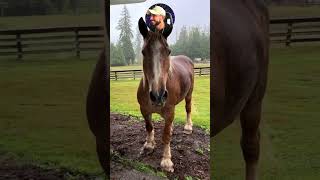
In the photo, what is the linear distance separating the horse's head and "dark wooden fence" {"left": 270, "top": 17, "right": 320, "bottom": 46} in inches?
35.9

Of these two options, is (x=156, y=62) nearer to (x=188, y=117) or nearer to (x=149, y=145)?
(x=188, y=117)

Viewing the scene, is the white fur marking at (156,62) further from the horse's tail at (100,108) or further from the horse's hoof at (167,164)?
the horse's hoof at (167,164)

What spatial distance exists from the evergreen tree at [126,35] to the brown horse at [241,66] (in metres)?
0.59

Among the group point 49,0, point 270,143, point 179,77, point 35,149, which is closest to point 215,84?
point 179,77

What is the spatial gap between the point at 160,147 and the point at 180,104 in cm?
36

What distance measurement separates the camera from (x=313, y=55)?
136 inches

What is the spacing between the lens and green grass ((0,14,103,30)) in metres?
3.38

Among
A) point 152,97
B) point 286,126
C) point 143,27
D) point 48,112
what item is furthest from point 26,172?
point 286,126

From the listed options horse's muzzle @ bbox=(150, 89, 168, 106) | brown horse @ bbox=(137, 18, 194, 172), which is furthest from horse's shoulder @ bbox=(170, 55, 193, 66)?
horse's muzzle @ bbox=(150, 89, 168, 106)

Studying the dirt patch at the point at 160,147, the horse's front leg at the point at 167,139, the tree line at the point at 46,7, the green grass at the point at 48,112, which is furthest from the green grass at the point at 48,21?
the horse's front leg at the point at 167,139

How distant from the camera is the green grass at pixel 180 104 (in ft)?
9.81

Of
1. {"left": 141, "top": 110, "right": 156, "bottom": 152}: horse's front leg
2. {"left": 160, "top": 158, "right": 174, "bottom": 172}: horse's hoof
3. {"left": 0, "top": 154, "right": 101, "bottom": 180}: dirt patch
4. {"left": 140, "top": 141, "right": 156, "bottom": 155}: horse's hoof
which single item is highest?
{"left": 141, "top": 110, "right": 156, "bottom": 152}: horse's front leg

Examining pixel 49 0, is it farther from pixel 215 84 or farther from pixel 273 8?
pixel 273 8

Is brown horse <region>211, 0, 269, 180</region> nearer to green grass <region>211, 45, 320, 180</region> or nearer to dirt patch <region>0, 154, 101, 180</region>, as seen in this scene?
green grass <region>211, 45, 320, 180</region>
